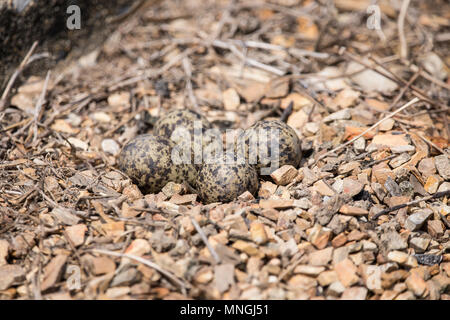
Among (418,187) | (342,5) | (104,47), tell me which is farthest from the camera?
(342,5)

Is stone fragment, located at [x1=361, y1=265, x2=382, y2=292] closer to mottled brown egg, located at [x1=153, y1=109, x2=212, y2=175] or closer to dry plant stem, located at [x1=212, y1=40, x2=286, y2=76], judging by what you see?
mottled brown egg, located at [x1=153, y1=109, x2=212, y2=175]

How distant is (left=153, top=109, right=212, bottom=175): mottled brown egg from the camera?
3727 millimetres

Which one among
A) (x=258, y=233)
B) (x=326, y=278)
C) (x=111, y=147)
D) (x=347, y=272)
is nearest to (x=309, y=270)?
(x=326, y=278)

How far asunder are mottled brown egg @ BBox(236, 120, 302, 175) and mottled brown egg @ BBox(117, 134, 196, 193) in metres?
0.52

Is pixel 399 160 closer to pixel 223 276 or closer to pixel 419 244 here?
pixel 419 244

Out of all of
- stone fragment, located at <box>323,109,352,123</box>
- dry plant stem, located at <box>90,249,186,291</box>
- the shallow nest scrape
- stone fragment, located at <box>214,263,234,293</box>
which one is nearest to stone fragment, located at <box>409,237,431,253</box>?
the shallow nest scrape

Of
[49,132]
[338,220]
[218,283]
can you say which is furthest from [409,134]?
[49,132]

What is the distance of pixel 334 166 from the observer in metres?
3.62

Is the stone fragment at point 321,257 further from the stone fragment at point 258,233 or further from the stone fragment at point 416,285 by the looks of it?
the stone fragment at point 416,285

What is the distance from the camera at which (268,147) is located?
359 cm

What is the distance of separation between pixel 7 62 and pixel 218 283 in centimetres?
318

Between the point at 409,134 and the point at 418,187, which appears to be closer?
the point at 418,187
